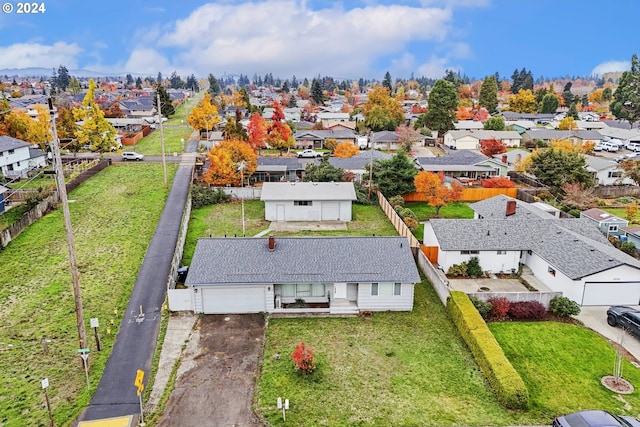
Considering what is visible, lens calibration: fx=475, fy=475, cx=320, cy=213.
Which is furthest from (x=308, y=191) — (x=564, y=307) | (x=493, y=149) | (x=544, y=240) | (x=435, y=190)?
(x=493, y=149)

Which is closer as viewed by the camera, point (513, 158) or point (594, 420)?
point (594, 420)

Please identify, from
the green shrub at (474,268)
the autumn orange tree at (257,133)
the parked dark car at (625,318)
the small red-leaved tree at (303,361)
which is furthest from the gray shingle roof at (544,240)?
the autumn orange tree at (257,133)

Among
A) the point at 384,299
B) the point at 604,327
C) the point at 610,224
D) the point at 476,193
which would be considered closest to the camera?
the point at 604,327

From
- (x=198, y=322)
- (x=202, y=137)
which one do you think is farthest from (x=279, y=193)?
(x=202, y=137)

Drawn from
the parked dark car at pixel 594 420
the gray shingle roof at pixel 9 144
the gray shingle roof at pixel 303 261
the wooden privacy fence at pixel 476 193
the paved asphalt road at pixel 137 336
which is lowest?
the paved asphalt road at pixel 137 336

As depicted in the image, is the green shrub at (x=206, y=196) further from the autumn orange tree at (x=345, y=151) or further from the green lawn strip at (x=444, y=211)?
the autumn orange tree at (x=345, y=151)

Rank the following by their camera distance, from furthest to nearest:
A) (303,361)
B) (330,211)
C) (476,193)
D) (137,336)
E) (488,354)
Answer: (476,193), (330,211), (137,336), (488,354), (303,361)

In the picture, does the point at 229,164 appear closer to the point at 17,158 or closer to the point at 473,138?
the point at 17,158

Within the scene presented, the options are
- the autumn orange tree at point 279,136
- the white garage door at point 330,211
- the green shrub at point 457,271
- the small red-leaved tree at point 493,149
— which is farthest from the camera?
the autumn orange tree at point 279,136
